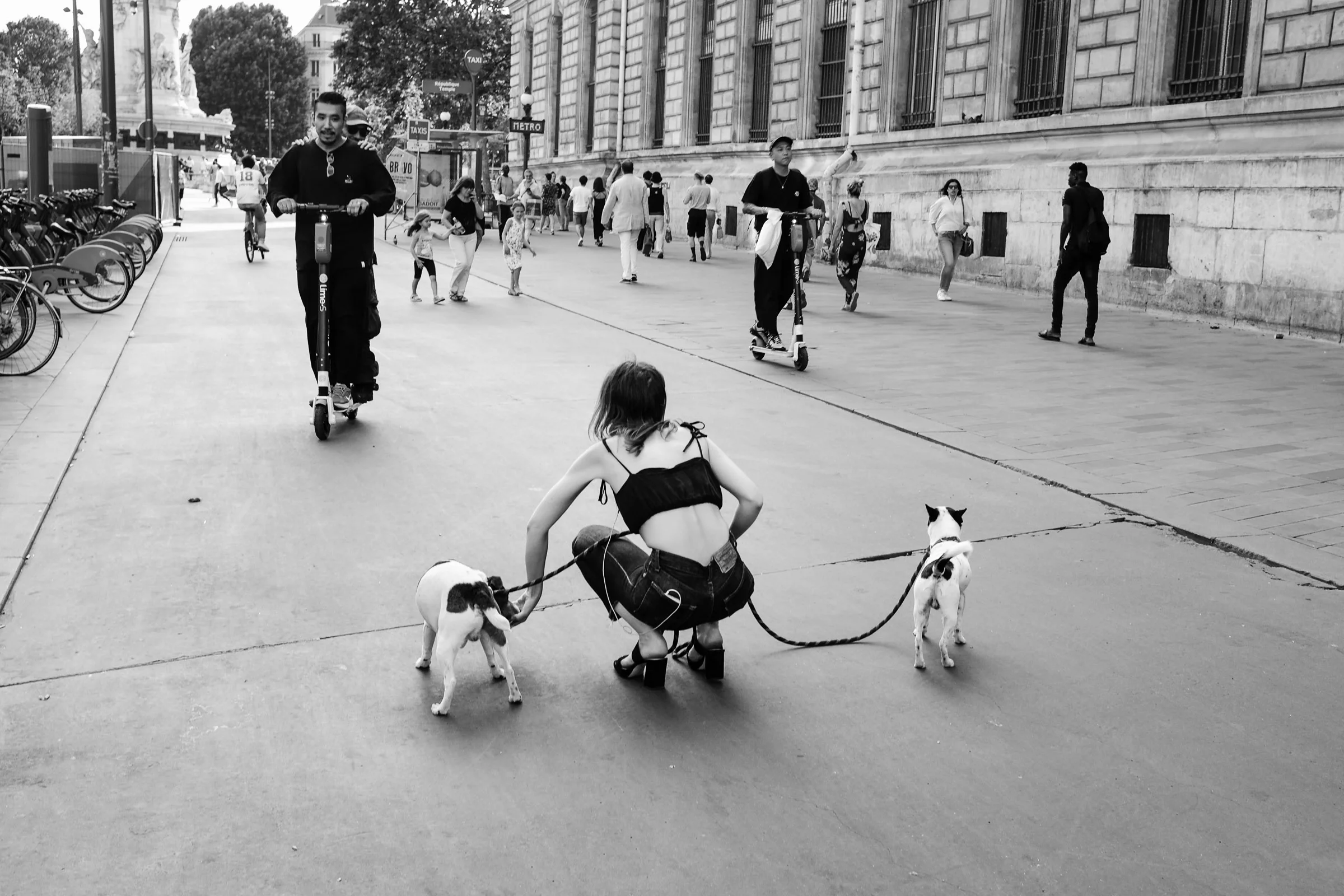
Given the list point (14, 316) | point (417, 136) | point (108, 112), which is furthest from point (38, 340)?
point (417, 136)

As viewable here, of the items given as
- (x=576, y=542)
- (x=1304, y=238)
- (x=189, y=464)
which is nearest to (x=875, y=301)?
(x=1304, y=238)

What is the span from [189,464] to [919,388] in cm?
518

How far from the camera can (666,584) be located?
3789 millimetres

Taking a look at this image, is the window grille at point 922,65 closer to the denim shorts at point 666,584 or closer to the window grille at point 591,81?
the window grille at point 591,81

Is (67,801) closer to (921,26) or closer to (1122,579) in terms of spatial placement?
(1122,579)

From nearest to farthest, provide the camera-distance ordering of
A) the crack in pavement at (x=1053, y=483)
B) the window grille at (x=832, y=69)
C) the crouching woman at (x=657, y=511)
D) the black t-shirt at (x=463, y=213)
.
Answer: the crouching woman at (x=657, y=511)
the crack in pavement at (x=1053, y=483)
the black t-shirt at (x=463, y=213)
the window grille at (x=832, y=69)

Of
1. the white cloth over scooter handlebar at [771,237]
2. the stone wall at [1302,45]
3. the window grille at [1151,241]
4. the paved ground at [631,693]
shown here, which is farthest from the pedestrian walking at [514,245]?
the stone wall at [1302,45]

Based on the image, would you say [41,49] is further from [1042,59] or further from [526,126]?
[1042,59]

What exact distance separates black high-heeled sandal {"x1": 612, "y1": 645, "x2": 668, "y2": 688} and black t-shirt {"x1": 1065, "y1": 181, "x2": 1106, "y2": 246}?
10.1 metres

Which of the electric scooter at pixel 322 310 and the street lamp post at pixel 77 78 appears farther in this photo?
the street lamp post at pixel 77 78

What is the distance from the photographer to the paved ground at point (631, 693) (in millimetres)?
2963

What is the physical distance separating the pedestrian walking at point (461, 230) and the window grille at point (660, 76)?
19.2 meters

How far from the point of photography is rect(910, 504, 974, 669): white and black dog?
409 centimetres

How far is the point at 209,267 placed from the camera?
2038cm
